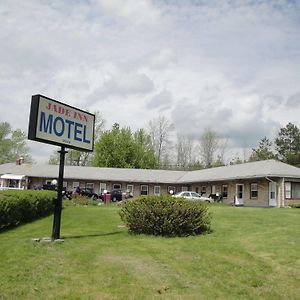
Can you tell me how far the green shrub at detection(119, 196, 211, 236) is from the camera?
1257 centimetres

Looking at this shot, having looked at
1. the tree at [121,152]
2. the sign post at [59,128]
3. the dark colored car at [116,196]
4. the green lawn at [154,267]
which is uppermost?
the tree at [121,152]

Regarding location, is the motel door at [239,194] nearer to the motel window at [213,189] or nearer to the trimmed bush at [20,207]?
the motel window at [213,189]

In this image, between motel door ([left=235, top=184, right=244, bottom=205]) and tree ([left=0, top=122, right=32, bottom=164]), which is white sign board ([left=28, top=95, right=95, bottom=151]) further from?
tree ([left=0, top=122, right=32, bottom=164])

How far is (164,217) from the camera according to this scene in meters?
12.5

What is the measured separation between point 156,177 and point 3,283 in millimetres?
46274

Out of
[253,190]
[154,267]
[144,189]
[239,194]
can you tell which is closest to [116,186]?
[144,189]

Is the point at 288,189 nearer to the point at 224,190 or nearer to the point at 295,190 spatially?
the point at 295,190

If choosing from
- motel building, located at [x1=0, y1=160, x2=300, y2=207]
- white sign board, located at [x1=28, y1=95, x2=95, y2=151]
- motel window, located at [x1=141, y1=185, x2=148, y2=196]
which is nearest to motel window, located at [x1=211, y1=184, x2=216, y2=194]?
motel building, located at [x1=0, y1=160, x2=300, y2=207]

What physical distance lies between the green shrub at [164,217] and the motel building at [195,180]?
23.0 m

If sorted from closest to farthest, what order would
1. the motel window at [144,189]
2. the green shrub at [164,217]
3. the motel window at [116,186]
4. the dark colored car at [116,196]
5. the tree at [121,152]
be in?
the green shrub at [164,217], the dark colored car at [116,196], the motel window at [116,186], the motel window at [144,189], the tree at [121,152]

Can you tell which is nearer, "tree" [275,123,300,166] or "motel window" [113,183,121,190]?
"motel window" [113,183,121,190]

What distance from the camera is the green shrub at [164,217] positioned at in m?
12.6

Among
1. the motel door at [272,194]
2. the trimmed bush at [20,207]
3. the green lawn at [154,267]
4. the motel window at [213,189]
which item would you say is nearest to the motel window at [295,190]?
the motel door at [272,194]

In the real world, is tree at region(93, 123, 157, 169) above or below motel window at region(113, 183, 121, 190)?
above
